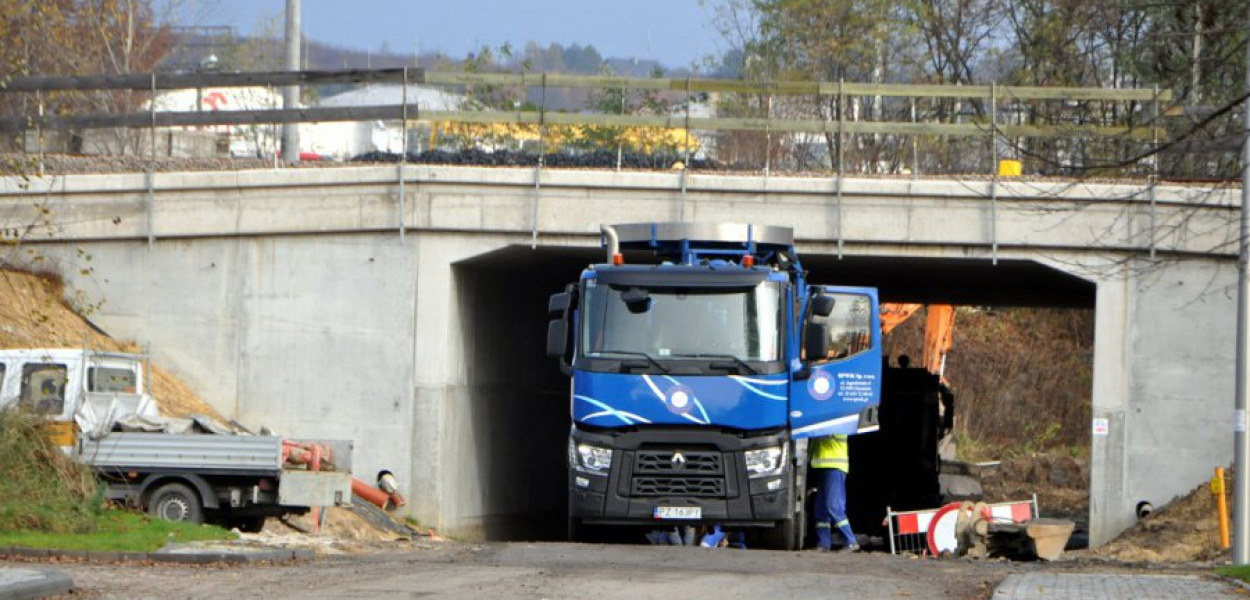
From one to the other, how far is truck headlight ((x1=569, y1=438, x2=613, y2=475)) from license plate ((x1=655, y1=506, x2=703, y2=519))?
2.38ft

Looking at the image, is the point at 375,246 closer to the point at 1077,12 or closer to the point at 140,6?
the point at 1077,12

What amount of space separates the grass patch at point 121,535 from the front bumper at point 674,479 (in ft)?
13.3

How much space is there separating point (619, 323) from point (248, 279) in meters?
9.07

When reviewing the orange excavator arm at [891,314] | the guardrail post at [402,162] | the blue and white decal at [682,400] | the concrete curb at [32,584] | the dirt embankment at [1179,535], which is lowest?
the dirt embankment at [1179,535]

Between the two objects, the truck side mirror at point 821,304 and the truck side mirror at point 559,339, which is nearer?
the truck side mirror at point 559,339

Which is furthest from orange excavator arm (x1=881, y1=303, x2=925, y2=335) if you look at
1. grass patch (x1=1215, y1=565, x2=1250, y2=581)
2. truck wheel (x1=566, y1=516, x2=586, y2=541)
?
grass patch (x1=1215, y1=565, x2=1250, y2=581)

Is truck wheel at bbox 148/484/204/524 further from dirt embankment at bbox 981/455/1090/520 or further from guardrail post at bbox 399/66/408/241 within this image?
dirt embankment at bbox 981/455/1090/520

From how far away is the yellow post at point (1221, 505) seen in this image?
21812 millimetres

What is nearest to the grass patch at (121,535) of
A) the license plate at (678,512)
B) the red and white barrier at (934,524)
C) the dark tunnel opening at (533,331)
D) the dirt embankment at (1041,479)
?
the license plate at (678,512)

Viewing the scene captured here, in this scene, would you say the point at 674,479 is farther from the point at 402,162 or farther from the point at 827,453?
the point at 402,162

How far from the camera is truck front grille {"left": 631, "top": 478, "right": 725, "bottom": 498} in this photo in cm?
1900

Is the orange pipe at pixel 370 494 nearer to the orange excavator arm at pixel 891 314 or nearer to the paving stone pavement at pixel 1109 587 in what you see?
the paving stone pavement at pixel 1109 587

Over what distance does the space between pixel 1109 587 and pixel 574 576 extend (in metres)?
4.52

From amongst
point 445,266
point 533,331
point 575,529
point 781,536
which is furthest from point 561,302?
point 533,331
